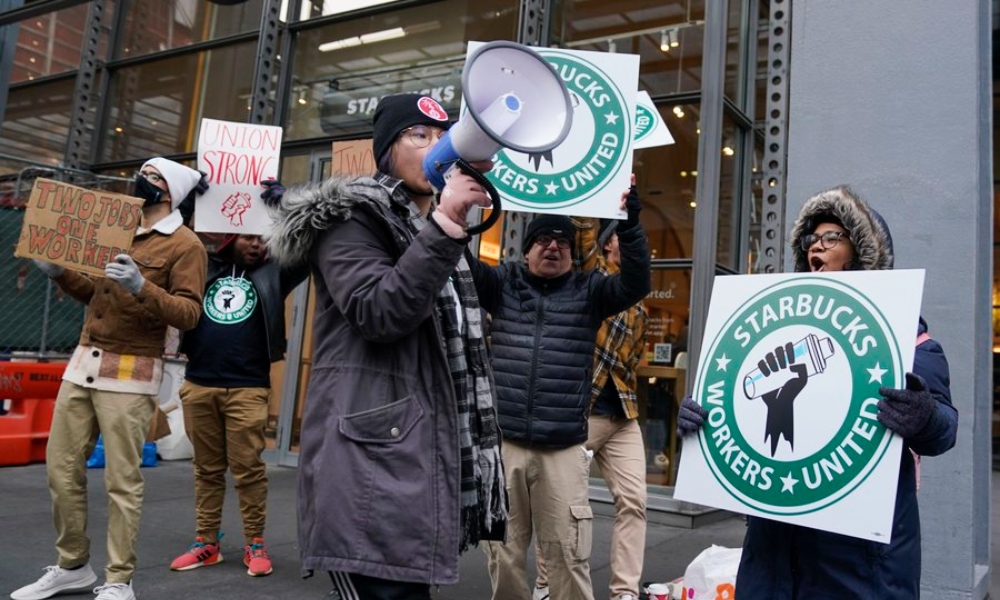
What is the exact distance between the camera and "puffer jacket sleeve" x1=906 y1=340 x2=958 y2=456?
2.08 metres

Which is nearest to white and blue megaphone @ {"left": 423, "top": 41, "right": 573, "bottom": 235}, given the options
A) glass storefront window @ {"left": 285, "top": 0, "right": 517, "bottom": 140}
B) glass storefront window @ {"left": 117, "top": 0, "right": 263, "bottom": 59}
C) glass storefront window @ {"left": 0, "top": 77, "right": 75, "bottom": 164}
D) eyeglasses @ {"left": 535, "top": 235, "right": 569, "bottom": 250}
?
eyeglasses @ {"left": 535, "top": 235, "right": 569, "bottom": 250}

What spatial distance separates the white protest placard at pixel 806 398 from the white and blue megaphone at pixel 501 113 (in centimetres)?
89

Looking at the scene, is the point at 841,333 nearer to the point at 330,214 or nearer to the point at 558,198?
the point at 330,214

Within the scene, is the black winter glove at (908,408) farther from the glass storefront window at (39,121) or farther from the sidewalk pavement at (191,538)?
the glass storefront window at (39,121)

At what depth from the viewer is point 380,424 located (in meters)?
1.86

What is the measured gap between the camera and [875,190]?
4.05 meters

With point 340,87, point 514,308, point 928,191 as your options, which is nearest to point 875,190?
point 928,191

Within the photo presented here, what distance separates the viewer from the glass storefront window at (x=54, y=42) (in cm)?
1101

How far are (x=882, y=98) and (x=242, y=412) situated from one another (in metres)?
3.74

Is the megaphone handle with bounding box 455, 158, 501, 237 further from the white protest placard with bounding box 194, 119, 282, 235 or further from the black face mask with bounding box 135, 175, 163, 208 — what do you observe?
the white protest placard with bounding box 194, 119, 282, 235

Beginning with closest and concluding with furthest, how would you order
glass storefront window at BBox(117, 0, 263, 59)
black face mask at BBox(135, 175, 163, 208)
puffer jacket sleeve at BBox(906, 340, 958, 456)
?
puffer jacket sleeve at BBox(906, 340, 958, 456) < black face mask at BBox(135, 175, 163, 208) < glass storefront window at BBox(117, 0, 263, 59)

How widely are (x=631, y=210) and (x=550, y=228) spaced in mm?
653

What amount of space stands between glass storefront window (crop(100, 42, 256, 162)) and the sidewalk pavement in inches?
170

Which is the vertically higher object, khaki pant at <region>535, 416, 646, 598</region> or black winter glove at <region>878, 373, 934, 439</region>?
black winter glove at <region>878, 373, 934, 439</region>
